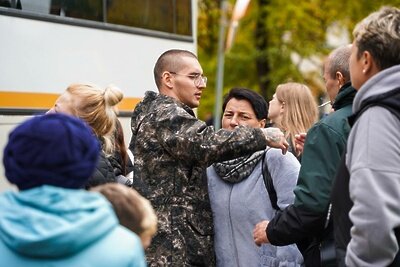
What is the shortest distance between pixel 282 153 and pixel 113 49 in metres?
4.43

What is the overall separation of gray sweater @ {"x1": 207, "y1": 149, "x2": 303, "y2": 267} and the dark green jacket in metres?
0.69

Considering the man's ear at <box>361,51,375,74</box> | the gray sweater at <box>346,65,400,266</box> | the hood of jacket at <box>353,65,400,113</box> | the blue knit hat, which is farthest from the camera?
the man's ear at <box>361,51,375,74</box>

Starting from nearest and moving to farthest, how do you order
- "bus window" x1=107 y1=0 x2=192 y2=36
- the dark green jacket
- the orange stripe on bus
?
the dark green jacket → the orange stripe on bus → "bus window" x1=107 y1=0 x2=192 y2=36

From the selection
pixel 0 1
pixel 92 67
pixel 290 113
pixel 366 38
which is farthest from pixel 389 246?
pixel 92 67

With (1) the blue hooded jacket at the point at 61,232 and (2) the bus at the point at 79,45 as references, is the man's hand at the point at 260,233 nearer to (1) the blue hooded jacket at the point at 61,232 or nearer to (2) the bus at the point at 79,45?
(1) the blue hooded jacket at the point at 61,232

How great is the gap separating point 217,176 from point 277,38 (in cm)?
1871

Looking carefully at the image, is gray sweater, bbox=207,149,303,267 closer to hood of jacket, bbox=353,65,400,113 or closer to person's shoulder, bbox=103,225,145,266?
hood of jacket, bbox=353,65,400,113

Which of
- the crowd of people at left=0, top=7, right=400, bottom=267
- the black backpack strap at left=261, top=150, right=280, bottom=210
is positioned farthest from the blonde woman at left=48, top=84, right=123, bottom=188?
the black backpack strap at left=261, top=150, right=280, bottom=210

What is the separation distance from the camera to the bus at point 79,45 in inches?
309

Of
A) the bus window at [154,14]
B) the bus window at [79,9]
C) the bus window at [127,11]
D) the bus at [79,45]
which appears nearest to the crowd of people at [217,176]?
the bus at [79,45]

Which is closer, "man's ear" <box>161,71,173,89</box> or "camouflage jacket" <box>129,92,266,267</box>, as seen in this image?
"camouflage jacket" <box>129,92,266,267</box>

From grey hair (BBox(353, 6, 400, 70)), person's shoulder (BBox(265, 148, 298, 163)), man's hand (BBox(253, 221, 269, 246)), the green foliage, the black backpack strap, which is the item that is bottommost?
the green foliage

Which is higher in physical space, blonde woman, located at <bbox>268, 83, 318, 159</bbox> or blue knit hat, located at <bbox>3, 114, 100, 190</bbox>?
blue knit hat, located at <bbox>3, 114, 100, 190</bbox>

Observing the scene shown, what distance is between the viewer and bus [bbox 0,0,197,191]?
7836mm
